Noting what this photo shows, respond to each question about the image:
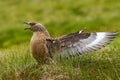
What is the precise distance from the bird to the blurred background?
2075 centimetres

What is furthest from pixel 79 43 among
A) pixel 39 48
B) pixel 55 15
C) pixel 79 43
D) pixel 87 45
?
pixel 55 15

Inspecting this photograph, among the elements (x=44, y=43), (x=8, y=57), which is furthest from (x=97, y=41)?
(x=8, y=57)

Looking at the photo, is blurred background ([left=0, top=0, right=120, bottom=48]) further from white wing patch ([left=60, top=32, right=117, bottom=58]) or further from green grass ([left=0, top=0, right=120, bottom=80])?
white wing patch ([left=60, top=32, right=117, bottom=58])

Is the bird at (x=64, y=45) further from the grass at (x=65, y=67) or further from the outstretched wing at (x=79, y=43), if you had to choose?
the grass at (x=65, y=67)

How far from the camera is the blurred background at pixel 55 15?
34.5 meters

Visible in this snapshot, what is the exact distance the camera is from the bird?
34.3ft

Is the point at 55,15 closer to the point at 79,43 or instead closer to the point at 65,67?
the point at 79,43

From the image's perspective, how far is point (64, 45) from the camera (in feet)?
34.4

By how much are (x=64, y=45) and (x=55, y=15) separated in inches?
1103

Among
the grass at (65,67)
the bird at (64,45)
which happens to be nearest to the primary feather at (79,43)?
the bird at (64,45)

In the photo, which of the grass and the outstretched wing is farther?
the outstretched wing

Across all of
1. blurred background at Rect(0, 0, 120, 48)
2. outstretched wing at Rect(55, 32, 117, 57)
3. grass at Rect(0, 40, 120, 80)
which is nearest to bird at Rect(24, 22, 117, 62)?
outstretched wing at Rect(55, 32, 117, 57)

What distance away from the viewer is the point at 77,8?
39719 mm

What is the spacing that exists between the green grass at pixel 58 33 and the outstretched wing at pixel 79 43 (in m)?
0.20
